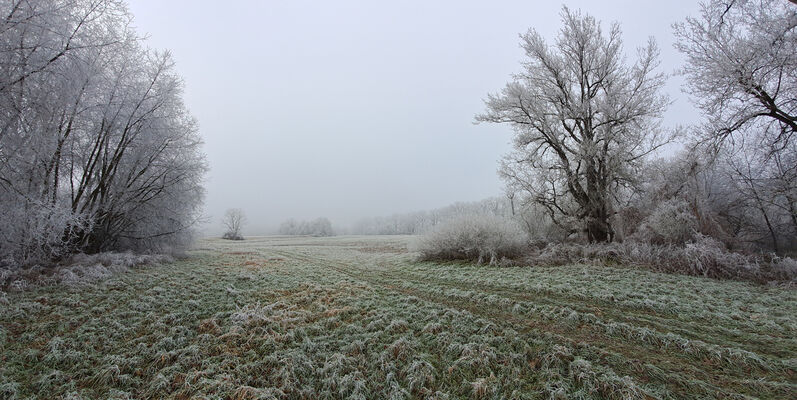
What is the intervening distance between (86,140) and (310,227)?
77.6 metres

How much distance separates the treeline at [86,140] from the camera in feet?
23.9

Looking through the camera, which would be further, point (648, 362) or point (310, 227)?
point (310, 227)

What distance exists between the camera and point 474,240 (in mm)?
13203

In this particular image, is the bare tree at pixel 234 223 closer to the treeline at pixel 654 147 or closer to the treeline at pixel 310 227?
the treeline at pixel 310 227

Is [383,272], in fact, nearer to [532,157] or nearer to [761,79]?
[532,157]

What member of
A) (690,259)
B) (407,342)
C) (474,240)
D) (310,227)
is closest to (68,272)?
(407,342)

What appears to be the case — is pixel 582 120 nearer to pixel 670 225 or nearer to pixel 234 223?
pixel 670 225

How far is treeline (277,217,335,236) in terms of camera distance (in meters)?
84.0

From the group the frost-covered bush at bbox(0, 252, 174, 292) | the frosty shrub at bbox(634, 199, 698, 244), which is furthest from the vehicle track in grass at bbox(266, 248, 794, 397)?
the frost-covered bush at bbox(0, 252, 174, 292)

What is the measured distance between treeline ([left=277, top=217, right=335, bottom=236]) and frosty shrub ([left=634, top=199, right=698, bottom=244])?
77.5m

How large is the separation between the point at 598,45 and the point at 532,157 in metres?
5.83

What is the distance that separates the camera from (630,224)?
1311 centimetres

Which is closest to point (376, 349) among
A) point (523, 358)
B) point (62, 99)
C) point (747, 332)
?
point (523, 358)

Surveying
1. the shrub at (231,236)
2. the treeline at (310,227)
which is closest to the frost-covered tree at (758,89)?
the shrub at (231,236)
